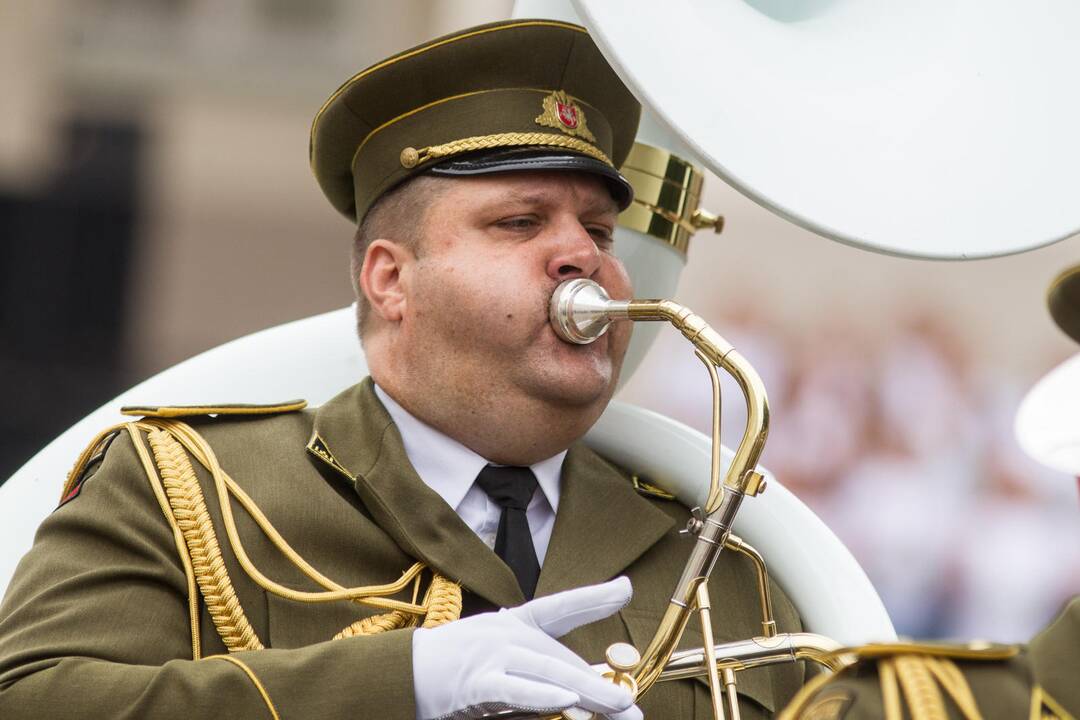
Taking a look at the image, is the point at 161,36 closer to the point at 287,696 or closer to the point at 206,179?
the point at 206,179

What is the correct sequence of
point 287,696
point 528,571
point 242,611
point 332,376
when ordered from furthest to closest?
point 332,376
point 528,571
point 242,611
point 287,696

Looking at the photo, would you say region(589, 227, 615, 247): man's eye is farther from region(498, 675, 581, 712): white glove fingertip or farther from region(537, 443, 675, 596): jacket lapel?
region(498, 675, 581, 712): white glove fingertip

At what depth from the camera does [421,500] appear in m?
2.46

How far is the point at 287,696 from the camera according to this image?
2.09 meters

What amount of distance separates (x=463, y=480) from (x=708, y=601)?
0.46 m

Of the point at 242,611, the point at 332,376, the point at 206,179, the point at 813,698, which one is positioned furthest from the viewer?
the point at 206,179

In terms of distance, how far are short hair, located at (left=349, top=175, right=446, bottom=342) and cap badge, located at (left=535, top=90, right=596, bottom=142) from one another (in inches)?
7.2

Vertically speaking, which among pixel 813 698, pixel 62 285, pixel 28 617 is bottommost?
pixel 62 285

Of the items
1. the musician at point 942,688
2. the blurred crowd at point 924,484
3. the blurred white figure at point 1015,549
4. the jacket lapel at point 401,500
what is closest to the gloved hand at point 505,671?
the jacket lapel at point 401,500

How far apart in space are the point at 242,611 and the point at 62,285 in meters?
7.26

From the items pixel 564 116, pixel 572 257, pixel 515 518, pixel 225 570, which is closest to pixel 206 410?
pixel 225 570

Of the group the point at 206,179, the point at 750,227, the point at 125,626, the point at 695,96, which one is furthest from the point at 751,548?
the point at 206,179

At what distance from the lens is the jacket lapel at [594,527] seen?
2.48 m

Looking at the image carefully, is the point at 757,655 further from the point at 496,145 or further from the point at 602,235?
the point at 496,145
